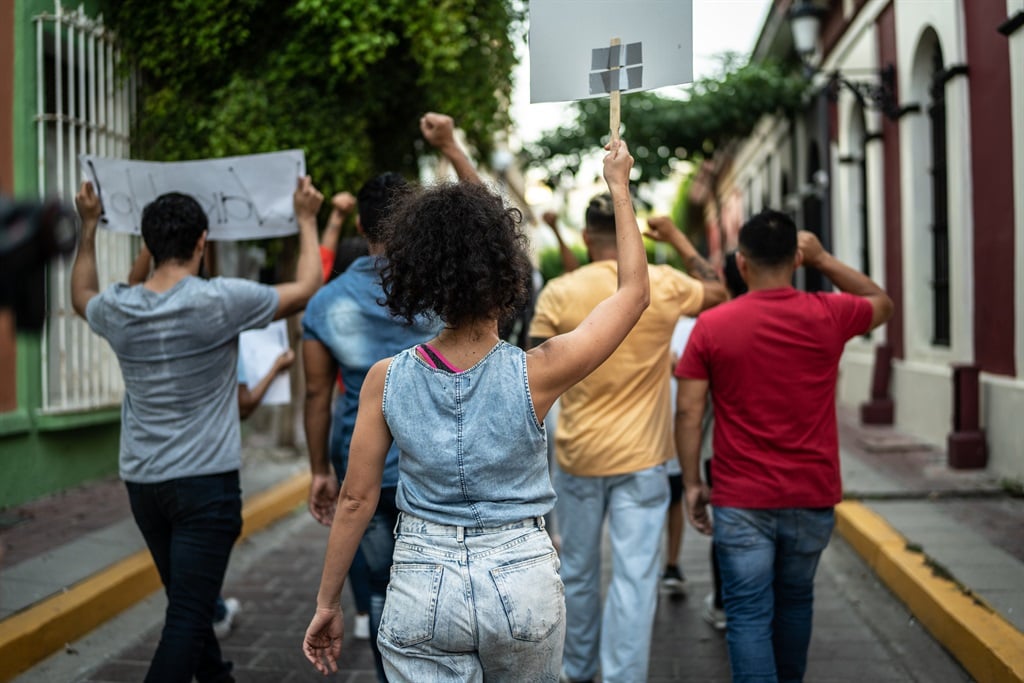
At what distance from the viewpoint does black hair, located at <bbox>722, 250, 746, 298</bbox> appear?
15.5 feet

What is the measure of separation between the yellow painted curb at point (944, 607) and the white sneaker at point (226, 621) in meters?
3.33

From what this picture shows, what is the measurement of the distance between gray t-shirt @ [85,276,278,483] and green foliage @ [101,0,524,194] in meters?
4.33

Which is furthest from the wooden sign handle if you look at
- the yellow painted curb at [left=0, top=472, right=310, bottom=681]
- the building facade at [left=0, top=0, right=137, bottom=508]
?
the building facade at [left=0, top=0, right=137, bottom=508]

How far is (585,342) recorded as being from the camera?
2.43m

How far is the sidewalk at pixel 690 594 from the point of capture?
450 centimetres

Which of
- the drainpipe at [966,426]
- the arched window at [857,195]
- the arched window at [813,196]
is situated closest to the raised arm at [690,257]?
the drainpipe at [966,426]

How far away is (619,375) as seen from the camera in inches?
156

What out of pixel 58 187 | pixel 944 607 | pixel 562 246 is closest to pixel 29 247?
pixel 944 607

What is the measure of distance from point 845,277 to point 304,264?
79.2 inches

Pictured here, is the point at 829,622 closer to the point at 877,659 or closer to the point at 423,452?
the point at 877,659

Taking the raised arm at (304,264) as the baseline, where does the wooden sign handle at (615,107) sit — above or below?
above

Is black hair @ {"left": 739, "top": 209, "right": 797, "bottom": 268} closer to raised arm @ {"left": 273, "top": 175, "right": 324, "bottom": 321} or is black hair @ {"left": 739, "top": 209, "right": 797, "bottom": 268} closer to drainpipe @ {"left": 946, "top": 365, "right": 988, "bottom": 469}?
raised arm @ {"left": 273, "top": 175, "right": 324, "bottom": 321}

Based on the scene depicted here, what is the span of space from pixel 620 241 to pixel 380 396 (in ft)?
2.31

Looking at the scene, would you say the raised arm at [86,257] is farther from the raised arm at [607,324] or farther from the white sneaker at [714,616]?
the white sneaker at [714,616]
